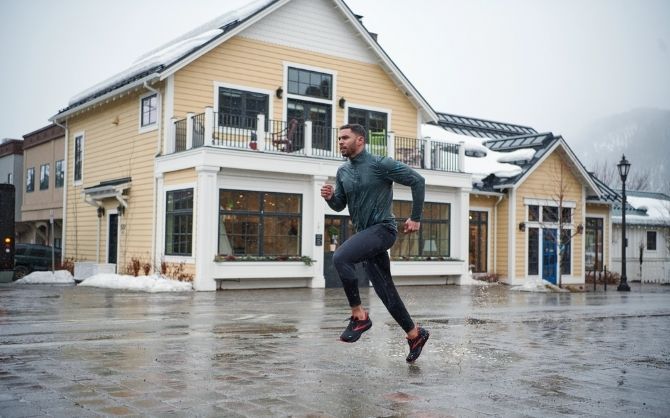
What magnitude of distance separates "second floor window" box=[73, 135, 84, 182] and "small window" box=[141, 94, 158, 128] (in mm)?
5544

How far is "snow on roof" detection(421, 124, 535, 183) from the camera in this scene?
2864cm

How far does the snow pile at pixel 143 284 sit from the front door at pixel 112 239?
13.1 ft

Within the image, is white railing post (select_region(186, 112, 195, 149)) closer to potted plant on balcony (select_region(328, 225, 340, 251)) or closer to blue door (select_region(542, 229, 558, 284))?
potted plant on balcony (select_region(328, 225, 340, 251))

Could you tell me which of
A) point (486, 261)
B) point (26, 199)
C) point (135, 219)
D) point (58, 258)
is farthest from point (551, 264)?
point (26, 199)

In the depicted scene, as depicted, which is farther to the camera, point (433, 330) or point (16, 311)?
point (16, 311)

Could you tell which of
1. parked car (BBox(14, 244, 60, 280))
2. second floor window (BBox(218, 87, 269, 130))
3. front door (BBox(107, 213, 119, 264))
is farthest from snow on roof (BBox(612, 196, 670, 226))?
parked car (BBox(14, 244, 60, 280))

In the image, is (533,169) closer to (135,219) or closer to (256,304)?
(135,219)

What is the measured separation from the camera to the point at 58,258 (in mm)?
28328

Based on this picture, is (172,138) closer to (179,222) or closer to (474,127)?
(179,222)

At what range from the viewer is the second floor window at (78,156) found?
28009mm

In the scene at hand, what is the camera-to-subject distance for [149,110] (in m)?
23.2

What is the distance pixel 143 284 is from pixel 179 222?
2292 mm

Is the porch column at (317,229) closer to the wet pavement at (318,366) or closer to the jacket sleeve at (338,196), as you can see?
the wet pavement at (318,366)

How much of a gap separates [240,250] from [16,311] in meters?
9.25
